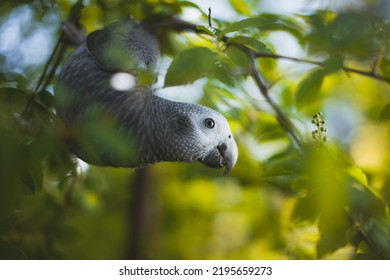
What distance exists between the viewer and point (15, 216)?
3.66 ft

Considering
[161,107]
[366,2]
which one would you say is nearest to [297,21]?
[366,2]

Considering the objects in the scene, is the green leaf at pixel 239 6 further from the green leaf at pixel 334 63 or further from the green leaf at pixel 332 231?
the green leaf at pixel 332 231

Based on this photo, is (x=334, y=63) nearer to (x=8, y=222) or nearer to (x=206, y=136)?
(x=206, y=136)

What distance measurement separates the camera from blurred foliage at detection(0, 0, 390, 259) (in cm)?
93

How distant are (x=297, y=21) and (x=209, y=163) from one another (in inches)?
18.3

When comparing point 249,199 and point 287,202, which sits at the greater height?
point 287,202

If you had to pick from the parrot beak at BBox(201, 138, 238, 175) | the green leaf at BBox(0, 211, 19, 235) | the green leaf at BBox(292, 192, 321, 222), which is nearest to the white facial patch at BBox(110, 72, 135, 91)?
the parrot beak at BBox(201, 138, 238, 175)

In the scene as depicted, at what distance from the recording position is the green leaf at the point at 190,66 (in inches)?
35.7

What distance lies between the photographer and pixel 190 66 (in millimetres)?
922

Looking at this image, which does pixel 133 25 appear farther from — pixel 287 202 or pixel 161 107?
pixel 287 202

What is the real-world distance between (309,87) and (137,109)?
46 cm

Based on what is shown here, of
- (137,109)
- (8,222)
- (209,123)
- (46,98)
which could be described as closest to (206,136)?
(209,123)

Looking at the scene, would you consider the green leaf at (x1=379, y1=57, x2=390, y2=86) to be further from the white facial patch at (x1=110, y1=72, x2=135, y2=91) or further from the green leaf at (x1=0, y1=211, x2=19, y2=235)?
the green leaf at (x1=0, y1=211, x2=19, y2=235)

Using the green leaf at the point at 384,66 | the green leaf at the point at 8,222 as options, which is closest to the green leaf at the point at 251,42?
the green leaf at the point at 384,66
